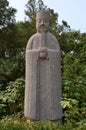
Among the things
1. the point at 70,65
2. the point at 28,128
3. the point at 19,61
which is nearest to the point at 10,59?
the point at 19,61

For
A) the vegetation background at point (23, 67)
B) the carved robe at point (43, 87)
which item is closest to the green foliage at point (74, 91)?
the vegetation background at point (23, 67)

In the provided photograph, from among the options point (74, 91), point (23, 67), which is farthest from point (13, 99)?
Result: point (23, 67)

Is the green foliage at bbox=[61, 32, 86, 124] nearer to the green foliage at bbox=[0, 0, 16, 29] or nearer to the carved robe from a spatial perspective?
the carved robe

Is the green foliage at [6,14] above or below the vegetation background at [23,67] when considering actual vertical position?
above

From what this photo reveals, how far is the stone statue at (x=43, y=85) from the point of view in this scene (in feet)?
21.5

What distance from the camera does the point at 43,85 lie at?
662 centimetres

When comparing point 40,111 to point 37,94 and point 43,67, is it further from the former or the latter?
point 43,67

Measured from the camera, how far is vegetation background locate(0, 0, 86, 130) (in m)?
4.25

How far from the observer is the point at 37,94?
6594 mm

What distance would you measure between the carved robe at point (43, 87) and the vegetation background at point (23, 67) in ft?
0.75

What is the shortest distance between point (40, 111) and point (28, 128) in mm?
3868

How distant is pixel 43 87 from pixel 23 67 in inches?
276

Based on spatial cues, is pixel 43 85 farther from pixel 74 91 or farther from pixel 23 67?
pixel 23 67

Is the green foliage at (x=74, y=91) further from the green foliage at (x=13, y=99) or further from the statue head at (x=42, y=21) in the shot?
the green foliage at (x=13, y=99)
